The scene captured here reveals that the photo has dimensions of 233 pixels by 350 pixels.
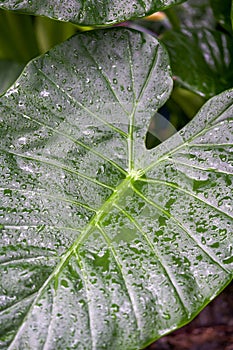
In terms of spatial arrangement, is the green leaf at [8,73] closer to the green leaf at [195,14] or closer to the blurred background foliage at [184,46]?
the blurred background foliage at [184,46]

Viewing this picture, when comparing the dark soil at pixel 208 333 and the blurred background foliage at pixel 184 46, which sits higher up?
the blurred background foliage at pixel 184 46

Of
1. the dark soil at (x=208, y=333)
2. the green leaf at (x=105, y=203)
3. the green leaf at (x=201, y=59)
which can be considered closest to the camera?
the green leaf at (x=105, y=203)

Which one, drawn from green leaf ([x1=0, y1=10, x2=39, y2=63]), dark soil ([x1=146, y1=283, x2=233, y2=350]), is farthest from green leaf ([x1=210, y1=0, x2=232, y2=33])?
dark soil ([x1=146, y1=283, x2=233, y2=350])

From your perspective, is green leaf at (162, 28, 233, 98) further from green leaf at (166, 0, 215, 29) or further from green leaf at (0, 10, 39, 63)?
green leaf at (0, 10, 39, 63)

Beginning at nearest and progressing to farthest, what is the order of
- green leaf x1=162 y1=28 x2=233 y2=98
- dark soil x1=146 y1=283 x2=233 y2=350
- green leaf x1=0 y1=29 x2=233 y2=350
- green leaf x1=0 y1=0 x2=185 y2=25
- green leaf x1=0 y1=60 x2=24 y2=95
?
green leaf x1=0 y1=29 x2=233 y2=350
green leaf x1=0 y1=0 x2=185 y2=25
dark soil x1=146 y1=283 x2=233 y2=350
green leaf x1=162 y1=28 x2=233 y2=98
green leaf x1=0 y1=60 x2=24 y2=95

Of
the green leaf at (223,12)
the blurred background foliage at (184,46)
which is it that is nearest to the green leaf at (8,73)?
the blurred background foliage at (184,46)

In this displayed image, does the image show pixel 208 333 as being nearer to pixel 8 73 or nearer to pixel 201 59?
pixel 201 59
